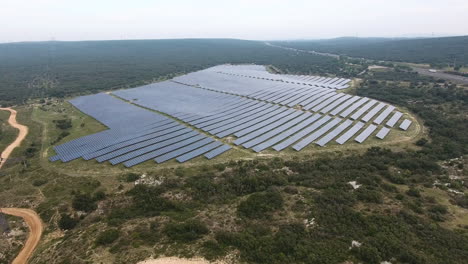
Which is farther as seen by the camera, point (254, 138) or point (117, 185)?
point (254, 138)

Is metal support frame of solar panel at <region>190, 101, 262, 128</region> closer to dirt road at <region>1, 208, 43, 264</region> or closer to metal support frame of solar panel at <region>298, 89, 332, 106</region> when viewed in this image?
metal support frame of solar panel at <region>298, 89, 332, 106</region>

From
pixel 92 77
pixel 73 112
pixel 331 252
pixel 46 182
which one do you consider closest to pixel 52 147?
pixel 46 182

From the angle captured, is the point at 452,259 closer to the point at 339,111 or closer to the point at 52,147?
the point at 339,111

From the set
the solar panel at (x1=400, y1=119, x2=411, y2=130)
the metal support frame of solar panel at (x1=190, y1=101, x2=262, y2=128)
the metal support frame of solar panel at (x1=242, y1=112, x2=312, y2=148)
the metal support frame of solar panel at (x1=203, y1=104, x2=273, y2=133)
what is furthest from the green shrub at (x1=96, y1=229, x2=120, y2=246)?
the solar panel at (x1=400, y1=119, x2=411, y2=130)

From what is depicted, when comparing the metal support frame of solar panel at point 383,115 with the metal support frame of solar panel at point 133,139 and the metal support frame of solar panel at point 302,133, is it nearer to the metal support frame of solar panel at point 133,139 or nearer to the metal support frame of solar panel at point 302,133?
the metal support frame of solar panel at point 302,133

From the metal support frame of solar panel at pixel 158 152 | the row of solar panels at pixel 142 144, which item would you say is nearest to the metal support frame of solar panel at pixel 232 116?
the row of solar panels at pixel 142 144

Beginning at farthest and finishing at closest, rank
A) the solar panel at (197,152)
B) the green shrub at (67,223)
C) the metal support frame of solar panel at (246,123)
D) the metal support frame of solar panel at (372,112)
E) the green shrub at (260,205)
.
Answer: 1. the metal support frame of solar panel at (372,112)
2. the metal support frame of solar panel at (246,123)
3. the solar panel at (197,152)
4. the green shrub at (67,223)
5. the green shrub at (260,205)

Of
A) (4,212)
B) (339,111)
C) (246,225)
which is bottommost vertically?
(4,212)

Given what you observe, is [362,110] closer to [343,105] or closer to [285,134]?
[343,105]
